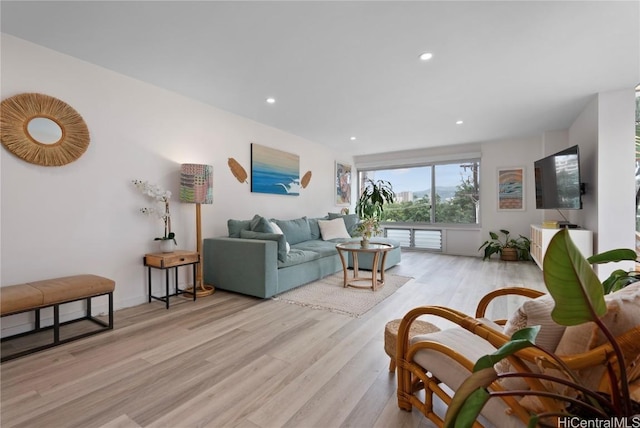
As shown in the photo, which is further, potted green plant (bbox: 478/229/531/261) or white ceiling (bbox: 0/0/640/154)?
potted green plant (bbox: 478/229/531/261)

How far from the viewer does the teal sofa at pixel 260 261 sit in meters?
3.33

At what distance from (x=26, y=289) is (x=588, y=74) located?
17.6 ft

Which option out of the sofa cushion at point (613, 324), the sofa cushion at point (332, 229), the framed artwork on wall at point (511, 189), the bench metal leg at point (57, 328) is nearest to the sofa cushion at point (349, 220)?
the sofa cushion at point (332, 229)

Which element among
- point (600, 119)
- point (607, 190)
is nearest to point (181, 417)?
point (607, 190)

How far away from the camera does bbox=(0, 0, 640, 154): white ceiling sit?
2070 mm

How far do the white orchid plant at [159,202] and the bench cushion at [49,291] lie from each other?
2.91 feet

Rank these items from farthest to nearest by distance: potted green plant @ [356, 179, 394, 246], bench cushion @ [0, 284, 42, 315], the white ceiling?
potted green plant @ [356, 179, 394, 246], the white ceiling, bench cushion @ [0, 284, 42, 315]

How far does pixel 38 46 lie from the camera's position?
2.51 metres

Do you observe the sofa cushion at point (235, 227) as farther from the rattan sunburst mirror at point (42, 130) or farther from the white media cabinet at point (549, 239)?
the white media cabinet at point (549, 239)

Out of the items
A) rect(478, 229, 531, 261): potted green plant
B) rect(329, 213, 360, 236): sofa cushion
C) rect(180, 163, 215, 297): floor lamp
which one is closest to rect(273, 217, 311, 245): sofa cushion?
rect(329, 213, 360, 236): sofa cushion

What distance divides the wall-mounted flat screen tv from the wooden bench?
5329 mm

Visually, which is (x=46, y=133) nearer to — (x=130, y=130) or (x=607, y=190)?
(x=130, y=130)

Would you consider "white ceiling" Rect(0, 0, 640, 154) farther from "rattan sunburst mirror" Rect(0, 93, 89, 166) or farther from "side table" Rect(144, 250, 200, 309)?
"side table" Rect(144, 250, 200, 309)

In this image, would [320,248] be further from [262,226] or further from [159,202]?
[159,202]
